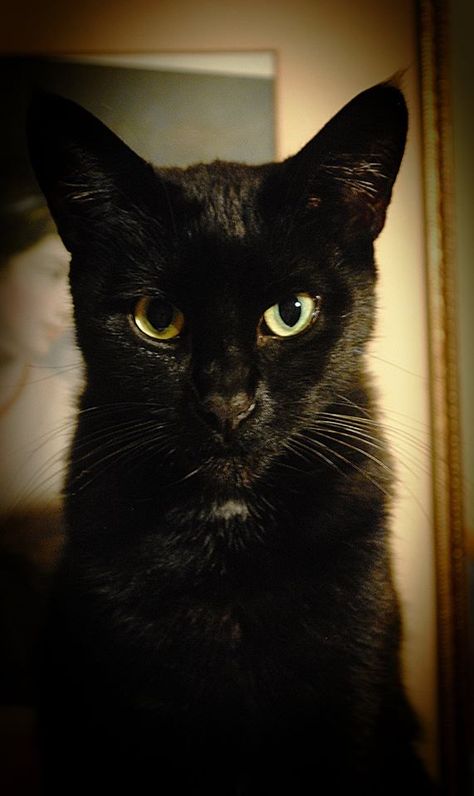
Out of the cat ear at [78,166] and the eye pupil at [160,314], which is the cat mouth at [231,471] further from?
the cat ear at [78,166]

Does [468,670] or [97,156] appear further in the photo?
[468,670]

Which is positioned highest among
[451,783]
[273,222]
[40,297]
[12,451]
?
[273,222]

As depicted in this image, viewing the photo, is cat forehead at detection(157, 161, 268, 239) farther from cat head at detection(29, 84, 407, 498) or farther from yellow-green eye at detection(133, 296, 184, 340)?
yellow-green eye at detection(133, 296, 184, 340)

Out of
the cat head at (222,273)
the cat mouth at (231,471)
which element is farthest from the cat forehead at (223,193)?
the cat mouth at (231,471)

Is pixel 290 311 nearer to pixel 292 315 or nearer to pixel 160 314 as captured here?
pixel 292 315

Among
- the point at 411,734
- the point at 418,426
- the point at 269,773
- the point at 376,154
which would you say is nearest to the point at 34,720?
the point at 269,773

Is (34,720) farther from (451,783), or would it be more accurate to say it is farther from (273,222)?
(273,222)
